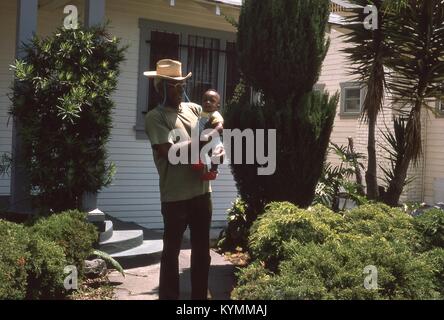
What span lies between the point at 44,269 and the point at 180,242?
122 centimetres

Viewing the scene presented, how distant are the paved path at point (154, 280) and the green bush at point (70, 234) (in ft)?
1.73

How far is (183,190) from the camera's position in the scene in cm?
442

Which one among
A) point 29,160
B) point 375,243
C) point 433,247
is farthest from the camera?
point 29,160

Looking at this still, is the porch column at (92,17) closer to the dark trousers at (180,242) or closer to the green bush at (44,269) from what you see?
the green bush at (44,269)

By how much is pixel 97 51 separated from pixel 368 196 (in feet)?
14.2

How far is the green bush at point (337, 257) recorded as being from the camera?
4.15 meters

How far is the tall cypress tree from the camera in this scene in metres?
6.18

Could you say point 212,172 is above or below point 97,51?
below

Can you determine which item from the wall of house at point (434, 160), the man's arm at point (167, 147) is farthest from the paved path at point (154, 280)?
the wall of house at point (434, 160)

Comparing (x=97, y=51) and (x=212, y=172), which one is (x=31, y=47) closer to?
(x=97, y=51)

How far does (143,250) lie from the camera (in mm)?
6723

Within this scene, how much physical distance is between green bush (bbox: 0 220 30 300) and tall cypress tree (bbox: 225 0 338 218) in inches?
102

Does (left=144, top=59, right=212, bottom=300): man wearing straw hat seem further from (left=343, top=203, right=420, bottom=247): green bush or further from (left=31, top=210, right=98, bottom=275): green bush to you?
(left=343, top=203, right=420, bottom=247): green bush

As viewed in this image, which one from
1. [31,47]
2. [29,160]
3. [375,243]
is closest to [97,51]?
[31,47]
